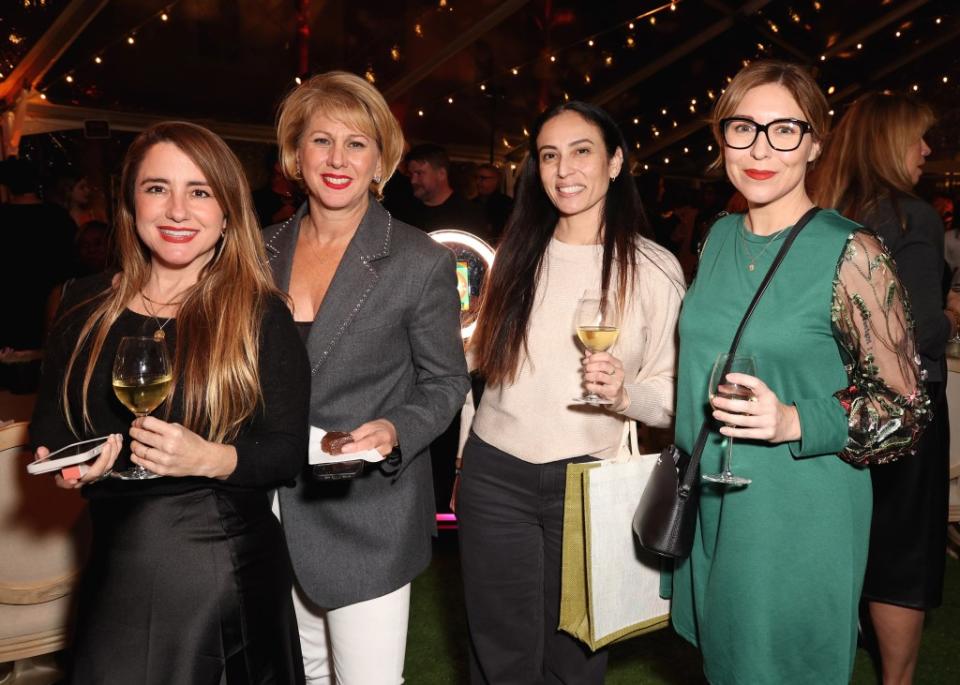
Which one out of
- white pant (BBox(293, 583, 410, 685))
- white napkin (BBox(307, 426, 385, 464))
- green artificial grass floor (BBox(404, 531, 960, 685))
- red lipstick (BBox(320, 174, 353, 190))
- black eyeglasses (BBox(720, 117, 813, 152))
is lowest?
green artificial grass floor (BBox(404, 531, 960, 685))

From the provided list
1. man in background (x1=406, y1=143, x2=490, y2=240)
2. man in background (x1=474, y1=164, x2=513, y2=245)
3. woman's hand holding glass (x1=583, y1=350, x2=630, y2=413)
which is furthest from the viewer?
→ man in background (x1=474, y1=164, x2=513, y2=245)

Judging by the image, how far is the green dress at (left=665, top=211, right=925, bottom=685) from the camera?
5.11ft

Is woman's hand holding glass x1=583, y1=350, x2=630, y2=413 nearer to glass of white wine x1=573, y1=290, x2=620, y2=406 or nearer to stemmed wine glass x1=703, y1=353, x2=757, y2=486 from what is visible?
glass of white wine x1=573, y1=290, x2=620, y2=406

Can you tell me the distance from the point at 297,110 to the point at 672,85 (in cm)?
992

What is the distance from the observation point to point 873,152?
2.51 meters

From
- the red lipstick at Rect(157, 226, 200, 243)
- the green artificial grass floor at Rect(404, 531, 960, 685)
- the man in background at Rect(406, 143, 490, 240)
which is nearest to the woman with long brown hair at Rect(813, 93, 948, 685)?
the green artificial grass floor at Rect(404, 531, 960, 685)

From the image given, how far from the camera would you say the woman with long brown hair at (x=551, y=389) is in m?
2.08

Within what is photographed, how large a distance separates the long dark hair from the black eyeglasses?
1.59 feet

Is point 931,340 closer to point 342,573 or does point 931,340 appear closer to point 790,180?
point 790,180

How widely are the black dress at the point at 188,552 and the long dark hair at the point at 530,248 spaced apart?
658 mm

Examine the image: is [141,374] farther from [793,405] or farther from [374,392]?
[793,405]

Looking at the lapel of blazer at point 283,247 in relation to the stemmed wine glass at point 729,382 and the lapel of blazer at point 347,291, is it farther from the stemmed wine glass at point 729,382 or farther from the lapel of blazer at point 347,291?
the stemmed wine glass at point 729,382

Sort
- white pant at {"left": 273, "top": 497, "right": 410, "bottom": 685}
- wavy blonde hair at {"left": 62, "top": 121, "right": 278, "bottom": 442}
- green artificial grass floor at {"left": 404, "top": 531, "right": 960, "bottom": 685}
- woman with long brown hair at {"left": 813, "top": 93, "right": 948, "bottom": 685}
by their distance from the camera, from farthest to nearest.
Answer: green artificial grass floor at {"left": 404, "top": 531, "right": 960, "bottom": 685}
woman with long brown hair at {"left": 813, "top": 93, "right": 948, "bottom": 685}
white pant at {"left": 273, "top": 497, "right": 410, "bottom": 685}
wavy blonde hair at {"left": 62, "top": 121, "right": 278, "bottom": 442}

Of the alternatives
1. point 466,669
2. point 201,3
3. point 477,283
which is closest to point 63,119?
point 201,3
